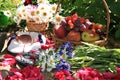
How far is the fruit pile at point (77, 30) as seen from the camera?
13.1 ft

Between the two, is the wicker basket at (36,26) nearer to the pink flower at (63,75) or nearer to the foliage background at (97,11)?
the foliage background at (97,11)

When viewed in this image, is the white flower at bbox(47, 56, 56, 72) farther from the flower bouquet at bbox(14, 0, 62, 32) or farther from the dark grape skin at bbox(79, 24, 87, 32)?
the flower bouquet at bbox(14, 0, 62, 32)

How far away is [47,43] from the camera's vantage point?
4219mm

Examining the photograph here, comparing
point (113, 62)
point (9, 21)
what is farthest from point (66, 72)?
point (9, 21)

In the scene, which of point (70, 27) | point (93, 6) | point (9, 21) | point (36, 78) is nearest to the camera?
point (36, 78)

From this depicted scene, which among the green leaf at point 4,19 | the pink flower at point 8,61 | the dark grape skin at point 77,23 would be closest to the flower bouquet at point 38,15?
the green leaf at point 4,19

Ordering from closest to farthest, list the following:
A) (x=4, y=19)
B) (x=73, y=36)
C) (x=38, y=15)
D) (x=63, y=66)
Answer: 1. (x=63, y=66)
2. (x=73, y=36)
3. (x=38, y=15)
4. (x=4, y=19)

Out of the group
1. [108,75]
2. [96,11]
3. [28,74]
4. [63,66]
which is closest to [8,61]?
[28,74]

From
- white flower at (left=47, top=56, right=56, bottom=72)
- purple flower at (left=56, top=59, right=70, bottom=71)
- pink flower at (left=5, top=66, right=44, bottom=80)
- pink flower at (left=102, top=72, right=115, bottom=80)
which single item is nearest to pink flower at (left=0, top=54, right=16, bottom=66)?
pink flower at (left=5, top=66, right=44, bottom=80)

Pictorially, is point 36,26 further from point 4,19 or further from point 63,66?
point 63,66

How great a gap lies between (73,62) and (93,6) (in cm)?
125

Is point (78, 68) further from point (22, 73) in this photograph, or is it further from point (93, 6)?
point (93, 6)

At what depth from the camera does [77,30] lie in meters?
4.04

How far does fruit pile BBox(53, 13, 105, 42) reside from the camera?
4008 mm
